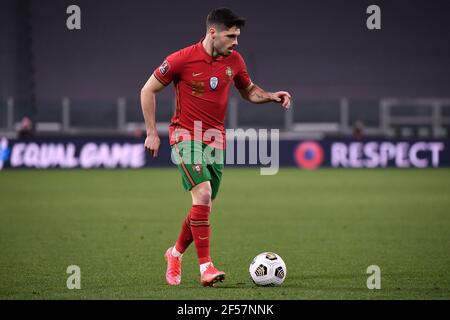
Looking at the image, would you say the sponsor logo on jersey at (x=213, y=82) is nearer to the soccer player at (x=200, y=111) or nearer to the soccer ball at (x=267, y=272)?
the soccer player at (x=200, y=111)

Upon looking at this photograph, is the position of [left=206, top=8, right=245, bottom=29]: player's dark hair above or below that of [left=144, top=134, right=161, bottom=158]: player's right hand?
above

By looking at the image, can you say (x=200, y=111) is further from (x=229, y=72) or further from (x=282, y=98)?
(x=282, y=98)

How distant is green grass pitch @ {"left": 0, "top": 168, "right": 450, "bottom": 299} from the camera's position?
6.96m

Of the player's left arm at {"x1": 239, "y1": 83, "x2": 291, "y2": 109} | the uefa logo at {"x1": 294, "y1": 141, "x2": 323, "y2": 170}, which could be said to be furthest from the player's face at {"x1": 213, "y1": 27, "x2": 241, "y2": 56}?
the uefa logo at {"x1": 294, "y1": 141, "x2": 323, "y2": 170}

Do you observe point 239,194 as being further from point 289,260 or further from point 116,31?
point 116,31

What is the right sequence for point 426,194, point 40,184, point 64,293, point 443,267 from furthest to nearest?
1. point 40,184
2. point 426,194
3. point 443,267
4. point 64,293

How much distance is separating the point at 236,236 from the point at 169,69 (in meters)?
4.24

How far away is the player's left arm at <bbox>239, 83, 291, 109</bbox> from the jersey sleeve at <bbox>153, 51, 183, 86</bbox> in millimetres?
862

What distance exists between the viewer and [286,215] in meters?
13.7

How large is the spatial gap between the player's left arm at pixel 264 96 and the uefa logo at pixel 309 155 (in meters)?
19.5

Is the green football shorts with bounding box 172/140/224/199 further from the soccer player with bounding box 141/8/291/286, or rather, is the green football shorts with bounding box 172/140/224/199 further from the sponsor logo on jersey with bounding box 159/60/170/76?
the sponsor logo on jersey with bounding box 159/60/170/76

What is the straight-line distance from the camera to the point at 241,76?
7.68 metres
